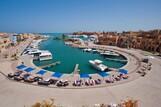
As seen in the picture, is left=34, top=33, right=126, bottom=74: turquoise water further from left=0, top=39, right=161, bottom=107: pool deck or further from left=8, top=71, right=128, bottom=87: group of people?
left=0, top=39, right=161, bottom=107: pool deck

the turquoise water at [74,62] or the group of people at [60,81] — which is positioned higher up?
the group of people at [60,81]

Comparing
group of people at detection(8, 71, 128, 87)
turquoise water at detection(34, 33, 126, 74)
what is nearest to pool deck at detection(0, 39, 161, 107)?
group of people at detection(8, 71, 128, 87)

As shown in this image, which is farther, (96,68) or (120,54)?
(120,54)

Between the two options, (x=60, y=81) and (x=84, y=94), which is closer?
(x=84, y=94)

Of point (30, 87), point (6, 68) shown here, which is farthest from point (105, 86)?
point (6, 68)

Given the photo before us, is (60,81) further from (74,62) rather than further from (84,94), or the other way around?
(74,62)

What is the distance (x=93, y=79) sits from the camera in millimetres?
27391

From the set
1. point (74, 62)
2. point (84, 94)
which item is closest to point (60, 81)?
point (84, 94)

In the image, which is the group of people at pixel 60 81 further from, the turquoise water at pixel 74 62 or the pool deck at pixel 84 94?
the turquoise water at pixel 74 62

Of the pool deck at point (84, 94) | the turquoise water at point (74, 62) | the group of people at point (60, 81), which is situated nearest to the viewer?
the pool deck at point (84, 94)

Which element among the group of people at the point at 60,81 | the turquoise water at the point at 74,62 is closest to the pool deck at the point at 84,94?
the group of people at the point at 60,81

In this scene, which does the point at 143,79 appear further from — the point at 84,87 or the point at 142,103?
the point at 84,87

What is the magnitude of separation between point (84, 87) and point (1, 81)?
1480 centimetres

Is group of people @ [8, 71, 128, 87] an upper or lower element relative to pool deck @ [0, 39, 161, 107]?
upper
